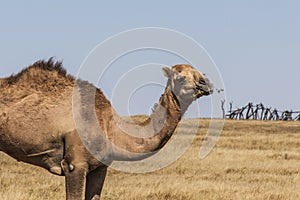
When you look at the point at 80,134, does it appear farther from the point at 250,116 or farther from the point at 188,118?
the point at 250,116

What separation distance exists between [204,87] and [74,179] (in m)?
2.29

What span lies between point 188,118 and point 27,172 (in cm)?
873

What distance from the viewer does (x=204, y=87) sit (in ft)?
27.0

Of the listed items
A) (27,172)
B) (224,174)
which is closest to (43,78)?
(27,172)

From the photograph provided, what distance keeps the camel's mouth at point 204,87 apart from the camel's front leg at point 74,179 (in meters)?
2.00

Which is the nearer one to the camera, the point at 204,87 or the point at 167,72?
the point at 204,87

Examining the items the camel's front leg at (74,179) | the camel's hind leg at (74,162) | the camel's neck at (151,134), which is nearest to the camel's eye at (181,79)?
the camel's neck at (151,134)

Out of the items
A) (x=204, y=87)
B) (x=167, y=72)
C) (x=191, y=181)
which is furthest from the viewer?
(x=191, y=181)

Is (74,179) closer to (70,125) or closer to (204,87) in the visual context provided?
(70,125)

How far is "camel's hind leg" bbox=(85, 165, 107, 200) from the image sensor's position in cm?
932

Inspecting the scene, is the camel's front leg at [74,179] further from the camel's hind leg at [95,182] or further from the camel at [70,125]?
the camel's hind leg at [95,182]

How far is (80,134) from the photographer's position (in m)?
8.70

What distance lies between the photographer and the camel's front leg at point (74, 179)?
868 cm

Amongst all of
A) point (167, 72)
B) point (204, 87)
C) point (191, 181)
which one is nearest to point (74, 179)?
point (167, 72)
